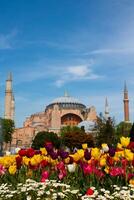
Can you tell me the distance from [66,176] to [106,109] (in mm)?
107974

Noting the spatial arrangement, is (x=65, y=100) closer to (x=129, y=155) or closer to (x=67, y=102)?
(x=67, y=102)

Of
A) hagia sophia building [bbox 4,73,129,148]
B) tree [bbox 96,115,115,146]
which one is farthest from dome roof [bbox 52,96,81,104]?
tree [bbox 96,115,115,146]

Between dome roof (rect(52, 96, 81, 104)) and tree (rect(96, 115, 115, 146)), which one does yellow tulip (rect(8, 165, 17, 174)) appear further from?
dome roof (rect(52, 96, 81, 104))

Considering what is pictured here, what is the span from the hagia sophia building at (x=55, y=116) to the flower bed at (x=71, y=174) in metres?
89.9

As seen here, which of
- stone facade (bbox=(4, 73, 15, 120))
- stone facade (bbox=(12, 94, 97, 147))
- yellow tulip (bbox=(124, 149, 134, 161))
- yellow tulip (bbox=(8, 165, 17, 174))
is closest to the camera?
yellow tulip (bbox=(124, 149, 134, 161))

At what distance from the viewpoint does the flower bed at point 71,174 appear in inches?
192

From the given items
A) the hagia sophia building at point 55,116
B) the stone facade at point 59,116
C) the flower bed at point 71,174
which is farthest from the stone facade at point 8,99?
the flower bed at point 71,174

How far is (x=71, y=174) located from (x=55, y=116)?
101065mm

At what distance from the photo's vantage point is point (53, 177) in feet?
19.2

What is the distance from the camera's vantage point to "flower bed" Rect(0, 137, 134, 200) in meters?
4.88

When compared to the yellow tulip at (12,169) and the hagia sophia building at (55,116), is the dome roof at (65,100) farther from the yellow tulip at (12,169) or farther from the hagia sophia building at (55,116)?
the yellow tulip at (12,169)

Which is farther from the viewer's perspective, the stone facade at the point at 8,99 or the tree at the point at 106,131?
the stone facade at the point at 8,99

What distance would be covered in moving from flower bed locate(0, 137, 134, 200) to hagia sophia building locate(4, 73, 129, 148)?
295ft

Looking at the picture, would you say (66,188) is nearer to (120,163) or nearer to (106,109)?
(120,163)
